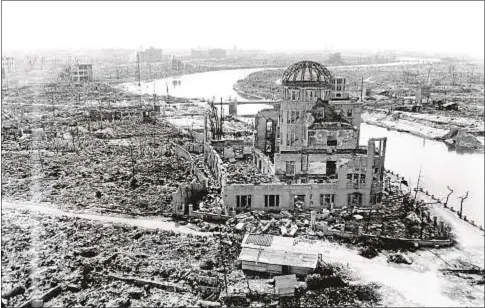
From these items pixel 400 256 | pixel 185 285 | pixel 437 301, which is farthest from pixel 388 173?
pixel 185 285

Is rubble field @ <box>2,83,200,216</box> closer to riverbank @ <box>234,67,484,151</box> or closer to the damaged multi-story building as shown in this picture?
the damaged multi-story building

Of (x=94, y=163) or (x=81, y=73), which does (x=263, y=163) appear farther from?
(x=81, y=73)

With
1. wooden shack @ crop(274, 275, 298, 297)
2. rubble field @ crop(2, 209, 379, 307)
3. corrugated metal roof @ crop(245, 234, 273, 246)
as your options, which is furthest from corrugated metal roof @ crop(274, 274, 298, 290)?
corrugated metal roof @ crop(245, 234, 273, 246)

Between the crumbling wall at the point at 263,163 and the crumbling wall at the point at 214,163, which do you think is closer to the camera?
the crumbling wall at the point at 214,163

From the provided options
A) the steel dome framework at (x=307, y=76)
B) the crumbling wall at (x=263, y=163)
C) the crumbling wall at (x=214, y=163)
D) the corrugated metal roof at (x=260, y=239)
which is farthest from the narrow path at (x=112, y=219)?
the steel dome framework at (x=307, y=76)

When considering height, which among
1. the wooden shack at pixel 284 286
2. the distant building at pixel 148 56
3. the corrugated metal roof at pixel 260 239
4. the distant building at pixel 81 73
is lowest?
the wooden shack at pixel 284 286

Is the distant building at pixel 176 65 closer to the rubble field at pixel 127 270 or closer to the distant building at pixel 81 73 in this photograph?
the distant building at pixel 81 73
